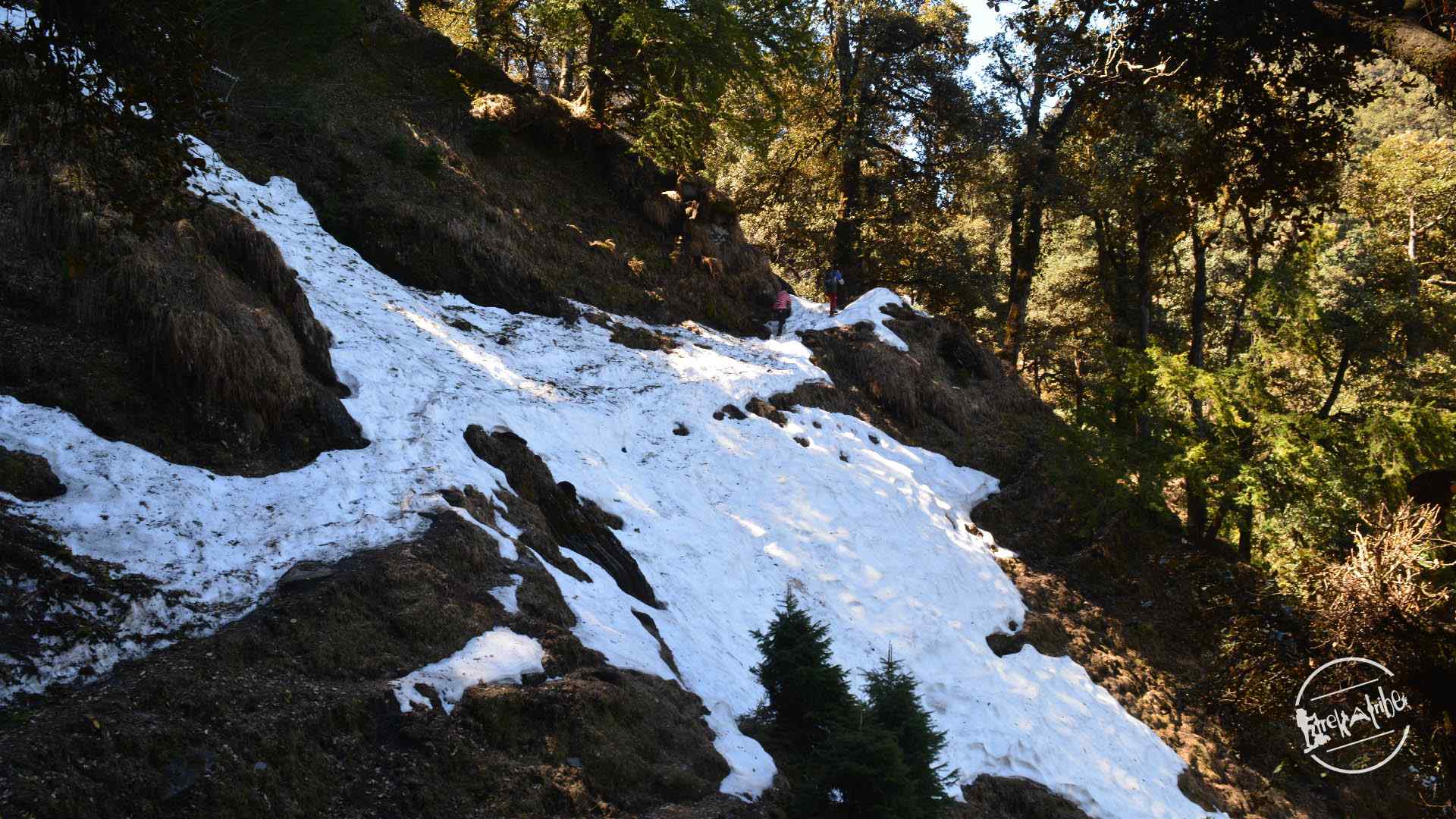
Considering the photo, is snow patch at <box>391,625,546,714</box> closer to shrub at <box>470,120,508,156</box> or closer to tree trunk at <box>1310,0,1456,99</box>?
tree trunk at <box>1310,0,1456,99</box>

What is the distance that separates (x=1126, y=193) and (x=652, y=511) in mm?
11730

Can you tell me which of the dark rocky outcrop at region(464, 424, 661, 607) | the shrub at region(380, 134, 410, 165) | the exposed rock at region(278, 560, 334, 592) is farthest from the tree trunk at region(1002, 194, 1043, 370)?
the exposed rock at region(278, 560, 334, 592)

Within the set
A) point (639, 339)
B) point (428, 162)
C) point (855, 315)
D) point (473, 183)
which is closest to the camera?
point (639, 339)

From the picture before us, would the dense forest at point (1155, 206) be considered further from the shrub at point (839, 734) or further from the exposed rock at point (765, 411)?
the exposed rock at point (765, 411)

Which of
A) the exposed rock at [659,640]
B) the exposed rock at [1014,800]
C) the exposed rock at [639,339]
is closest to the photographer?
the exposed rock at [659,640]

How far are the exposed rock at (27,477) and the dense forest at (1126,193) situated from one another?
218 centimetres

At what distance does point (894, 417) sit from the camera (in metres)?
17.6

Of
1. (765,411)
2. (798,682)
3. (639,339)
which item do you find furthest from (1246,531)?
(798,682)

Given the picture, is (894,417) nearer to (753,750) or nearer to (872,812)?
(753,750)

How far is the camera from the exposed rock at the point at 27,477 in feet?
20.2

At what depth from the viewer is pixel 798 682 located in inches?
312

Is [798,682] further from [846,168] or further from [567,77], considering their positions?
[567,77]

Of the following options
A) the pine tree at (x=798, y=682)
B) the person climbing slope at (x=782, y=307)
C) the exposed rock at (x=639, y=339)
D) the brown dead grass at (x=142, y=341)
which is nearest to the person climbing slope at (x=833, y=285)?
the person climbing slope at (x=782, y=307)

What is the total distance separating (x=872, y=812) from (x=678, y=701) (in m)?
2.26
